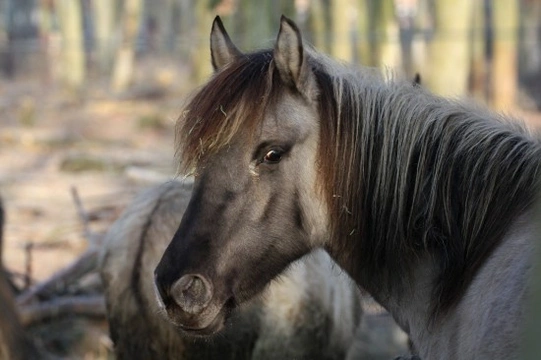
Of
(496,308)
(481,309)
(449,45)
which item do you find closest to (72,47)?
(449,45)

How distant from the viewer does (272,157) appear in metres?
3.45

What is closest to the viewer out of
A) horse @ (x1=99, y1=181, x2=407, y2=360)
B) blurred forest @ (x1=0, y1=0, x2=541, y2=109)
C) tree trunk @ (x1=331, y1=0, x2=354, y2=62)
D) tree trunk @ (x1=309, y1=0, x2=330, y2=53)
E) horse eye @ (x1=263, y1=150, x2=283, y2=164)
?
horse eye @ (x1=263, y1=150, x2=283, y2=164)

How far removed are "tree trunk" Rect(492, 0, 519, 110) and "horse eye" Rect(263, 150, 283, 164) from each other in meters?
19.5

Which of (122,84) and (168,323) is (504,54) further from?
(168,323)

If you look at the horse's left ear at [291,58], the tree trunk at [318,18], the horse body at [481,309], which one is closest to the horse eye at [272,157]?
the horse's left ear at [291,58]

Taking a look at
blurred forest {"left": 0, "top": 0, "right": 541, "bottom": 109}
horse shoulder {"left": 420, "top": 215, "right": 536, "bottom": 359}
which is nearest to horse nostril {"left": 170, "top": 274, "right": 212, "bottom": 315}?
horse shoulder {"left": 420, "top": 215, "right": 536, "bottom": 359}

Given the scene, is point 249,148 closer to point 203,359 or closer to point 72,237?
point 203,359

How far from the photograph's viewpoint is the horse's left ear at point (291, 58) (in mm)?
3385

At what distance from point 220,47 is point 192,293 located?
3.28 ft

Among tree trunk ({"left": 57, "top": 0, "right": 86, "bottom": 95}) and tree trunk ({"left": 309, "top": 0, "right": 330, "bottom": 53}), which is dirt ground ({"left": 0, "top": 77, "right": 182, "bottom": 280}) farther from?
tree trunk ({"left": 309, "top": 0, "right": 330, "bottom": 53})

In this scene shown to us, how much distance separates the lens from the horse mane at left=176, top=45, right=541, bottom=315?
3324 millimetres

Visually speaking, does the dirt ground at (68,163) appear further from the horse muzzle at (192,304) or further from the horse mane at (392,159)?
the horse muzzle at (192,304)

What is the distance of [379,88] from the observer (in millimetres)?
3623

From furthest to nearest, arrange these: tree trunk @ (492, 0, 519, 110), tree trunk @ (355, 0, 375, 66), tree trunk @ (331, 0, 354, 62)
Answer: tree trunk @ (492, 0, 519, 110) < tree trunk @ (355, 0, 375, 66) < tree trunk @ (331, 0, 354, 62)
